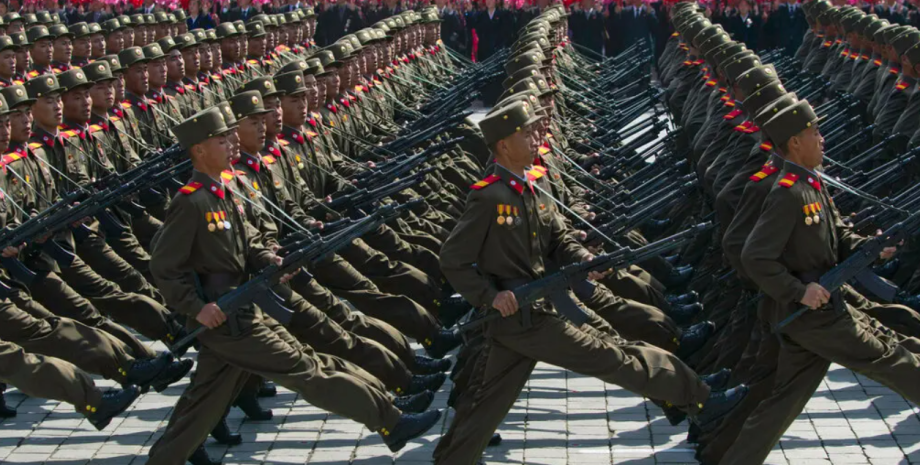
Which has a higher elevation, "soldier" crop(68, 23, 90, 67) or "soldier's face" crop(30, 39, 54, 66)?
"soldier's face" crop(30, 39, 54, 66)

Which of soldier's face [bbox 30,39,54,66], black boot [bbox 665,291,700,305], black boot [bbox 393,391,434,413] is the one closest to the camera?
black boot [bbox 393,391,434,413]

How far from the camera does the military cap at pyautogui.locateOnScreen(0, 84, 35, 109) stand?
9.91m

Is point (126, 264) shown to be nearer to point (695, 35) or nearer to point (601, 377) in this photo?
point (601, 377)

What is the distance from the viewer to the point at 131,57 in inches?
535

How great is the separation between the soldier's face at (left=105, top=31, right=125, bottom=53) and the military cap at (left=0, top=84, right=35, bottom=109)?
766 centimetres

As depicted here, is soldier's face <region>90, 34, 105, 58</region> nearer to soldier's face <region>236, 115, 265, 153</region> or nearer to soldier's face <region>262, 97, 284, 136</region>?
soldier's face <region>262, 97, 284, 136</region>

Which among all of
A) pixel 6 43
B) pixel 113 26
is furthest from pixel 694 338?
pixel 113 26

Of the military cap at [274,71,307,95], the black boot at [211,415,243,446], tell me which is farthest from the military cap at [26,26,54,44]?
the black boot at [211,415,243,446]

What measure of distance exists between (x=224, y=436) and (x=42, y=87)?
3.16 meters

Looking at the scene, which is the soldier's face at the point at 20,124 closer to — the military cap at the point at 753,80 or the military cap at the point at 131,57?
the military cap at the point at 131,57

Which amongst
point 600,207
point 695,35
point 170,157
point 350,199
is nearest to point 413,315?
point 350,199

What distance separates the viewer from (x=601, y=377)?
7719 mm

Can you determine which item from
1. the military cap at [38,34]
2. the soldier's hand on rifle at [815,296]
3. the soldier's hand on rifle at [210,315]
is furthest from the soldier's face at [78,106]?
the soldier's hand on rifle at [815,296]

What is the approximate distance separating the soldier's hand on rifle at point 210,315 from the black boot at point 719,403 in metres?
2.35
